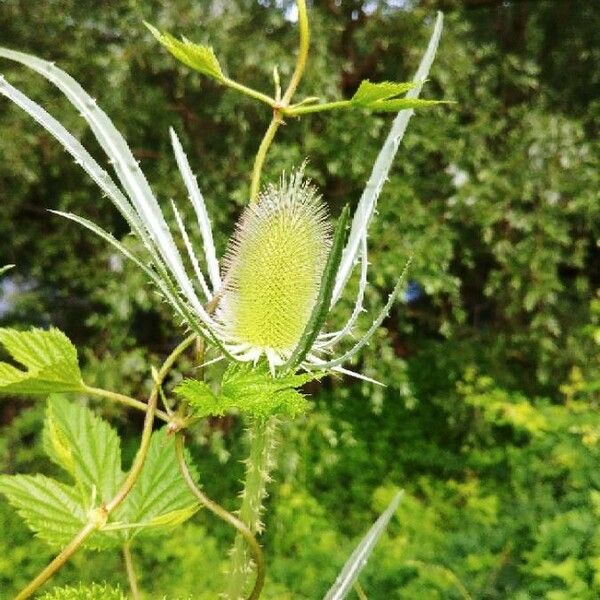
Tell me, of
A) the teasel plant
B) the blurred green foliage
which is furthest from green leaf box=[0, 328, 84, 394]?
the blurred green foliage

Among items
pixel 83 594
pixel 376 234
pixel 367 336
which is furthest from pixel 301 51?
pixel 376 234

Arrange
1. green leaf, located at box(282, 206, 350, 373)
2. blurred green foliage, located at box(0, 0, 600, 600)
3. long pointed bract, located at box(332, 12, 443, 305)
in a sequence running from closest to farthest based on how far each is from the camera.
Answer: green leaf, located at box(282, 206, 350, 373)
long pointed bract, located at box(332, 12, 443, 305)
blurred green foliage, located at box(0, 0, 600, 600)

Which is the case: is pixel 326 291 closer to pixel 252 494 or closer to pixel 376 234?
pixel 252 494

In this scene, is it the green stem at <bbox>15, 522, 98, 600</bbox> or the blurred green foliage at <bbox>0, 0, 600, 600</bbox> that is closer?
the green stem at <bbox>15, 522, 98, 600</bbox>

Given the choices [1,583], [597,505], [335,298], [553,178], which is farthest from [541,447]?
[335,298]

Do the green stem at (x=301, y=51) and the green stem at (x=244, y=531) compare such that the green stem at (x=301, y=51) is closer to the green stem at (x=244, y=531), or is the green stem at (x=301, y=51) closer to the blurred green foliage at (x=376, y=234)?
the green stem at (x=244, y=531)

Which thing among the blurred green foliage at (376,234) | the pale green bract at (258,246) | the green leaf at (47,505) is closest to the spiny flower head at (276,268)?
the pale green bract at (258,246)

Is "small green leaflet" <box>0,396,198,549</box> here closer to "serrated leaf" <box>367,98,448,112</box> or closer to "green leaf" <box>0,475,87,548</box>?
"green leaf" <box>0,475,87,548</box>
